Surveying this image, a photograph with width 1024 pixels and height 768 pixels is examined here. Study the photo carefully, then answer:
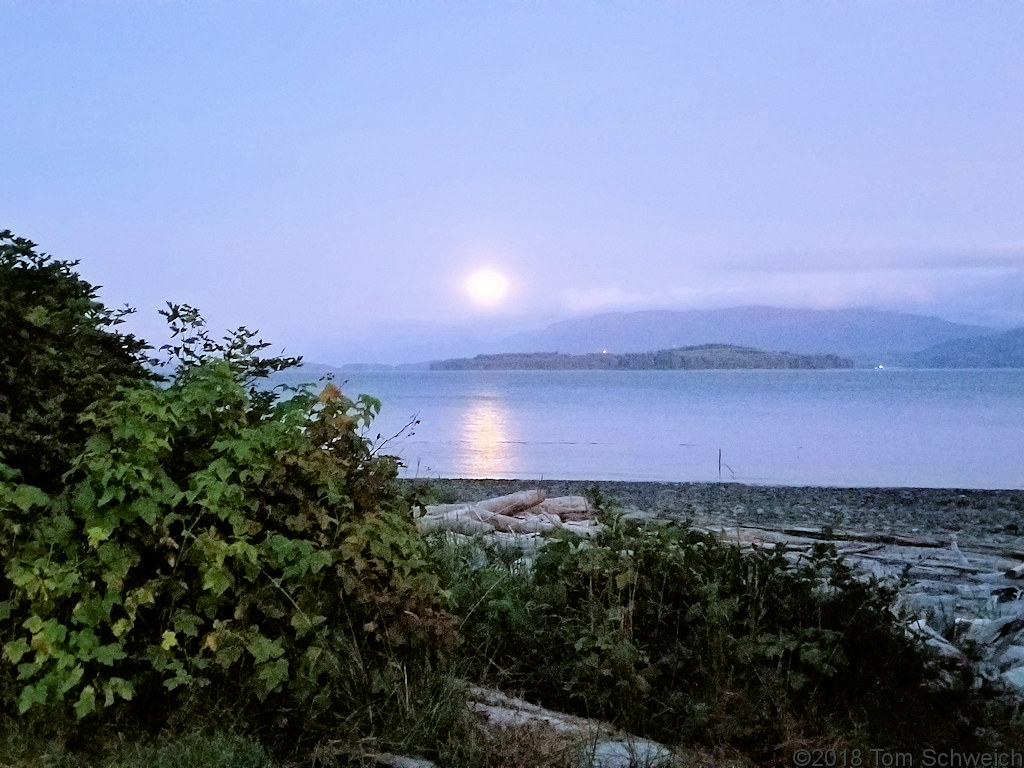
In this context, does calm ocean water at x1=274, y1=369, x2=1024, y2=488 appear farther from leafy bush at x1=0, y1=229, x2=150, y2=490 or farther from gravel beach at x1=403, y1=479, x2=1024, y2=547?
leafy bush at x1=0, y1=229, x2=150, y2=490

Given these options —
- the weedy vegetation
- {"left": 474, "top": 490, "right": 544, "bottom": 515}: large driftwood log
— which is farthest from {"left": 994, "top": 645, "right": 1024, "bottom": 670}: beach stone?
{"left": 474, "top": 490, "right": 544, "bottom": 515}: large driftwood log

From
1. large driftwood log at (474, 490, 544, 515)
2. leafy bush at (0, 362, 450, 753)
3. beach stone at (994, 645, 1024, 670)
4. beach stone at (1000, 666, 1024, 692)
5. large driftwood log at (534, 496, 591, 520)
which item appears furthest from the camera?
large driftwood log at (534, 496, 591, 520)

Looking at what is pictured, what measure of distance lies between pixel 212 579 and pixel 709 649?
2410 millimetres

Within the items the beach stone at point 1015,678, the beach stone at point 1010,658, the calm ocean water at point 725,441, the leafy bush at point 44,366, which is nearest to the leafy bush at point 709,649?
the beach stone at point 1015,678

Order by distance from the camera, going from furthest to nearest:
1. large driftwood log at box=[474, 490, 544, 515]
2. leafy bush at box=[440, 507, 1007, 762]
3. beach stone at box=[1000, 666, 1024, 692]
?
1. large driftwood log at box=[474, 490, 544, 515]
2. beach stone at box=[1000, 666, 1024, 692]
3. leafy bush at box=[440, 507, 1007, 762]

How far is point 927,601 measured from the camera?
675 centimetres

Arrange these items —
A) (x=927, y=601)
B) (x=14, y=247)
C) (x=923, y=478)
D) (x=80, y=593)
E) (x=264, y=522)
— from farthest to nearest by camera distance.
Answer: (x=923, y=478) < (x=927, y=601) < (x=14, y=247) < (x=264, y=522) < (x=80, y=593)

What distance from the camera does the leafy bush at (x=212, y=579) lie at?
4.21 metres

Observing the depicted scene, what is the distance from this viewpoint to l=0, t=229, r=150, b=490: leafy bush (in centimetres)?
444

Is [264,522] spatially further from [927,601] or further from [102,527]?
[927,601]

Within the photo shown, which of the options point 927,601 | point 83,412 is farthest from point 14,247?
point 927,601

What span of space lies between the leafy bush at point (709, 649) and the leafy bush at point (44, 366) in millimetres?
1924

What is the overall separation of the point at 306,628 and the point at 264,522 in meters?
0.53

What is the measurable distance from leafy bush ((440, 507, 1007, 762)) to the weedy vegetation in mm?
15
